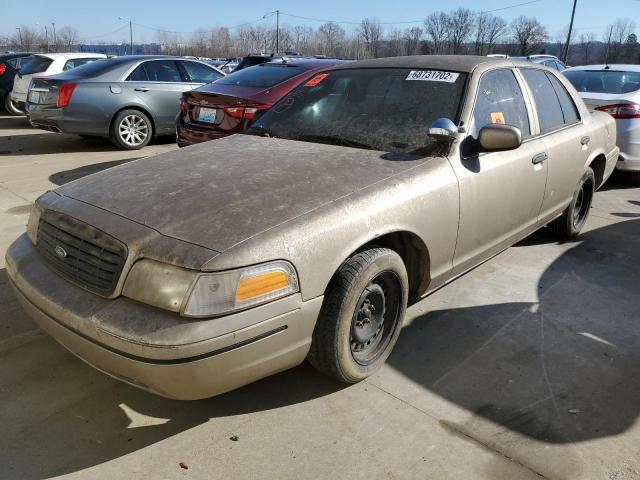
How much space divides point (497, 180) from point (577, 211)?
212 centimetres

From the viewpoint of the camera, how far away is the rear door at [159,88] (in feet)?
28.4

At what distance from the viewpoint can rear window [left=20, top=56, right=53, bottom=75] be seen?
36.4 feet

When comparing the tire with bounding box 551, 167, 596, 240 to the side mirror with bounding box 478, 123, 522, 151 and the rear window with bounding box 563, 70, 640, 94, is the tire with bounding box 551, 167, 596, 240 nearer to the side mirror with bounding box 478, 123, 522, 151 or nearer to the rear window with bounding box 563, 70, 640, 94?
the side mirror with bounding box 478, 123, 522, 151

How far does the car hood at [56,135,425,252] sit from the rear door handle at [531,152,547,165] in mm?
1162

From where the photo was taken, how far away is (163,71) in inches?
359

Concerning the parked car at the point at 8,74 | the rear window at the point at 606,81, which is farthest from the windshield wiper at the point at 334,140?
the parked car at the point at 8,74

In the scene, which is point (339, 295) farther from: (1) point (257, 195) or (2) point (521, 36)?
(2) point (521, 36)

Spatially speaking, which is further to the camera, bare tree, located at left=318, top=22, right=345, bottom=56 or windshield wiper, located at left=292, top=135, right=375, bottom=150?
bare tree, located at left=318, top=22, right=345, bottom=56

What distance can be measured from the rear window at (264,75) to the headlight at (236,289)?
4.61 metres

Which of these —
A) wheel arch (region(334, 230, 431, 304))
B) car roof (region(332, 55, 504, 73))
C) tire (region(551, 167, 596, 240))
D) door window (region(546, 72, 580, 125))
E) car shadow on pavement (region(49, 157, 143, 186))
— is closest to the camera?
wheel arch (region(334, 230, 431, 304))

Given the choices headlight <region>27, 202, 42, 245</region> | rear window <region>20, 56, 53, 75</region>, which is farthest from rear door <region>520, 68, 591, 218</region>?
rear window <region>20, 56, 53, 75</region>

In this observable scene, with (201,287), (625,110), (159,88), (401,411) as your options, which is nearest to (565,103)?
(625,110)

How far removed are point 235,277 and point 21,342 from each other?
175 centimetres

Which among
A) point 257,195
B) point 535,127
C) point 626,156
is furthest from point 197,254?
point 626,156
